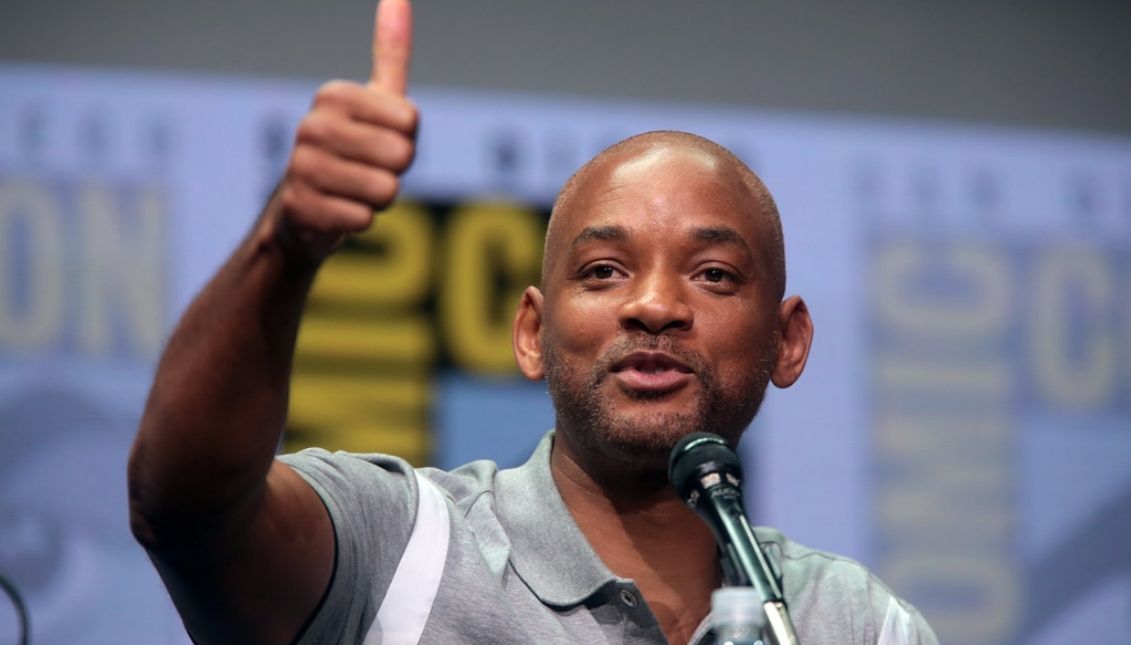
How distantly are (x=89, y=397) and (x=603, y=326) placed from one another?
1.77 meters

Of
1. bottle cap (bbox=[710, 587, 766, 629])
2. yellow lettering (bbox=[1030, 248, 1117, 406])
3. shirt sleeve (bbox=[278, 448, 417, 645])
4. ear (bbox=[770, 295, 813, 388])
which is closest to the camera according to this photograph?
bottle cap (bbox=[710, 587, 766, 629])

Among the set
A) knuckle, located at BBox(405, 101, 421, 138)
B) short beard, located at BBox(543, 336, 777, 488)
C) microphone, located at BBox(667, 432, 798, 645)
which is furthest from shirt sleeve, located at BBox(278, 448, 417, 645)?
knuckle, located at BBox(405, 101, 421, 138)

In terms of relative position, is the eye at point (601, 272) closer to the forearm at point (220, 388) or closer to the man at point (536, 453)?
the man at point (536, 453)

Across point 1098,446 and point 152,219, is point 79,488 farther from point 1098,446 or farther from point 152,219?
point 1098,446

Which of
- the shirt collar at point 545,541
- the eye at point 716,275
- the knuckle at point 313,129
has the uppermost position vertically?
the knuckle at point 313,129

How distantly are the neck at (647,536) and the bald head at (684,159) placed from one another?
352 millimetres

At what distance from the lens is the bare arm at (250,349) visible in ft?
4.47

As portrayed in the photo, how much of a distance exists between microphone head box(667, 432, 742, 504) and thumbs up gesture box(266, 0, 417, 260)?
1.44 ft

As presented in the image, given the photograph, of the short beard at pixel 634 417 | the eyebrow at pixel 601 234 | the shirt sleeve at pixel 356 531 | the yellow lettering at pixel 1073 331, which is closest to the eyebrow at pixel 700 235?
the eyebrow at pixel 601 234

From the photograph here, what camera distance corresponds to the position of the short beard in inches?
76.3

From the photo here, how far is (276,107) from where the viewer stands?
11.8 feet

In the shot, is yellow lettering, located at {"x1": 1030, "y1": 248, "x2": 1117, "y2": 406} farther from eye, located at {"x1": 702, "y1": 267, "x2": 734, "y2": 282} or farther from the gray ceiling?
eye, located at {"x1": 702, "y1": 267, "x2": 734, "y2": 282}

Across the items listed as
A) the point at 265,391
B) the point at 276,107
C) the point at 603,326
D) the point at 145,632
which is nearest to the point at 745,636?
the point at 265,391

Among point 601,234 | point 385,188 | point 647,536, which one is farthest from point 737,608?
point 601,234
